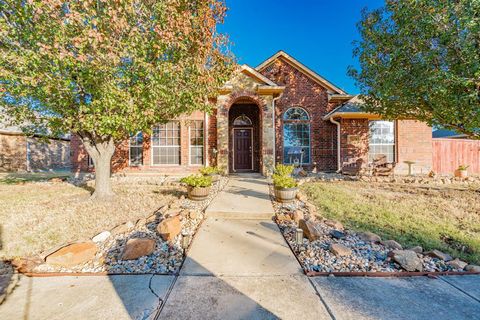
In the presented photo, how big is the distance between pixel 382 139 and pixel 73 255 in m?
13.2

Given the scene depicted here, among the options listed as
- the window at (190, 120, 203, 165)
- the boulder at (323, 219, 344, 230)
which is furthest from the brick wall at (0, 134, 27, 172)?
the boulder at (323, 219, 344, 230)

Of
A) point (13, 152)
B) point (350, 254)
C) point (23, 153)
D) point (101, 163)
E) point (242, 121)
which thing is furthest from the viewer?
point (23, 153)

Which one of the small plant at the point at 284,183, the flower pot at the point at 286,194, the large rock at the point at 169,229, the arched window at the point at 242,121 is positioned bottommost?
the large rock at the point at 169,229

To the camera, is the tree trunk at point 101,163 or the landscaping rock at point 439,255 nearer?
the landscaping rock at point 439,255

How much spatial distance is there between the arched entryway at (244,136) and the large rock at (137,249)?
853 cm

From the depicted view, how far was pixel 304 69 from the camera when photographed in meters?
11.7

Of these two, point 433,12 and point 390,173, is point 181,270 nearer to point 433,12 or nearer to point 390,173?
point 433,12

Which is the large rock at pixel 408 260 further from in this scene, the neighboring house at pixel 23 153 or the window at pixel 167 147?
the neighboring house at pixel 23 153

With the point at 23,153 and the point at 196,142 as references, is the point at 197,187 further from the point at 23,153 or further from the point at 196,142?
the point at 23,153

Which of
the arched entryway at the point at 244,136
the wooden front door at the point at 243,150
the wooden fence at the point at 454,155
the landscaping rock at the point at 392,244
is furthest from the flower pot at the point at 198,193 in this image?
the wooden fence at the point at 454,155

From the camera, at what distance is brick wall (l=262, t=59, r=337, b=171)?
1167cm

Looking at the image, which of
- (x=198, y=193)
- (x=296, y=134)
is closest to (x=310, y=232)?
(x=198, y=193)

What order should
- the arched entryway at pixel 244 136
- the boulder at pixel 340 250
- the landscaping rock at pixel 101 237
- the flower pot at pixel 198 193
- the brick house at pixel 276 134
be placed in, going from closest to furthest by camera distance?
the boulder at pixel 340 250, the landscaping rock at pixel 101 237, the flower pot at pixel 198 193, the brick house at pixel 276 134, the arched entryway at pixel 244 136

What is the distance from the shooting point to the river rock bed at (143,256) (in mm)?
3018
